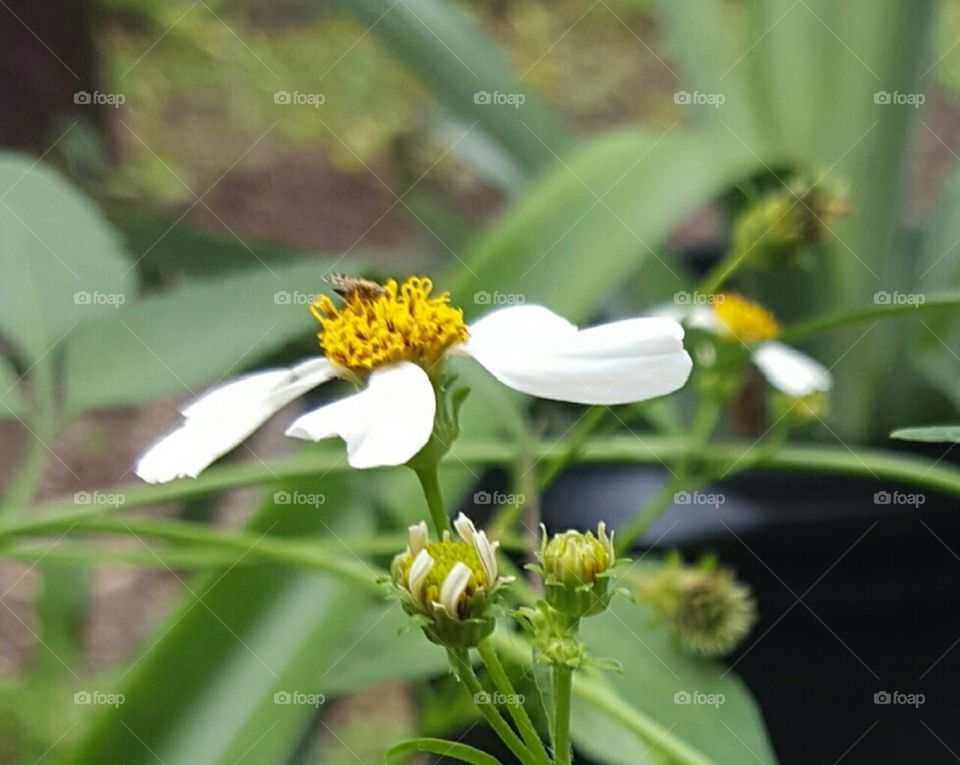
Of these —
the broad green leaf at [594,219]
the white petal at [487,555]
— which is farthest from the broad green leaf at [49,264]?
the white petal at [487,555]

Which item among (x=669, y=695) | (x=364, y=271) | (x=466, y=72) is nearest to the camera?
(x=669, y=695)

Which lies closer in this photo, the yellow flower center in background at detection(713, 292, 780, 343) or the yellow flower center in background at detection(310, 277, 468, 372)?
the yellow flower center in background at detection(310, 277, 468, 372)

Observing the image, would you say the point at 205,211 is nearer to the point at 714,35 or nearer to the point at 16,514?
the point at 714,35

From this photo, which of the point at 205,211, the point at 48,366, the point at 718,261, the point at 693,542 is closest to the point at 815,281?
the point at 718,261

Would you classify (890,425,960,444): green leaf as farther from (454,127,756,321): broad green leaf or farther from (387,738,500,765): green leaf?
(454,127,756,321): broad green leaf

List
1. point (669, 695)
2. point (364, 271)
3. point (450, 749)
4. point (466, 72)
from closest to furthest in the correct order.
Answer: point (450, 749) < point (669, 695) < point (364, 271) < point (466, 72)

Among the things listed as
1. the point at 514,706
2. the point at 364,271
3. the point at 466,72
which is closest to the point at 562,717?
the point at 514,706

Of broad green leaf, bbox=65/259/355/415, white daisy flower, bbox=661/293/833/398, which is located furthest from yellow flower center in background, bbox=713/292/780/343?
broad green leaf, bbox=65/259/355/415

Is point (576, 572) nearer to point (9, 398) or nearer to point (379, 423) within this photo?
point (379, 423)
